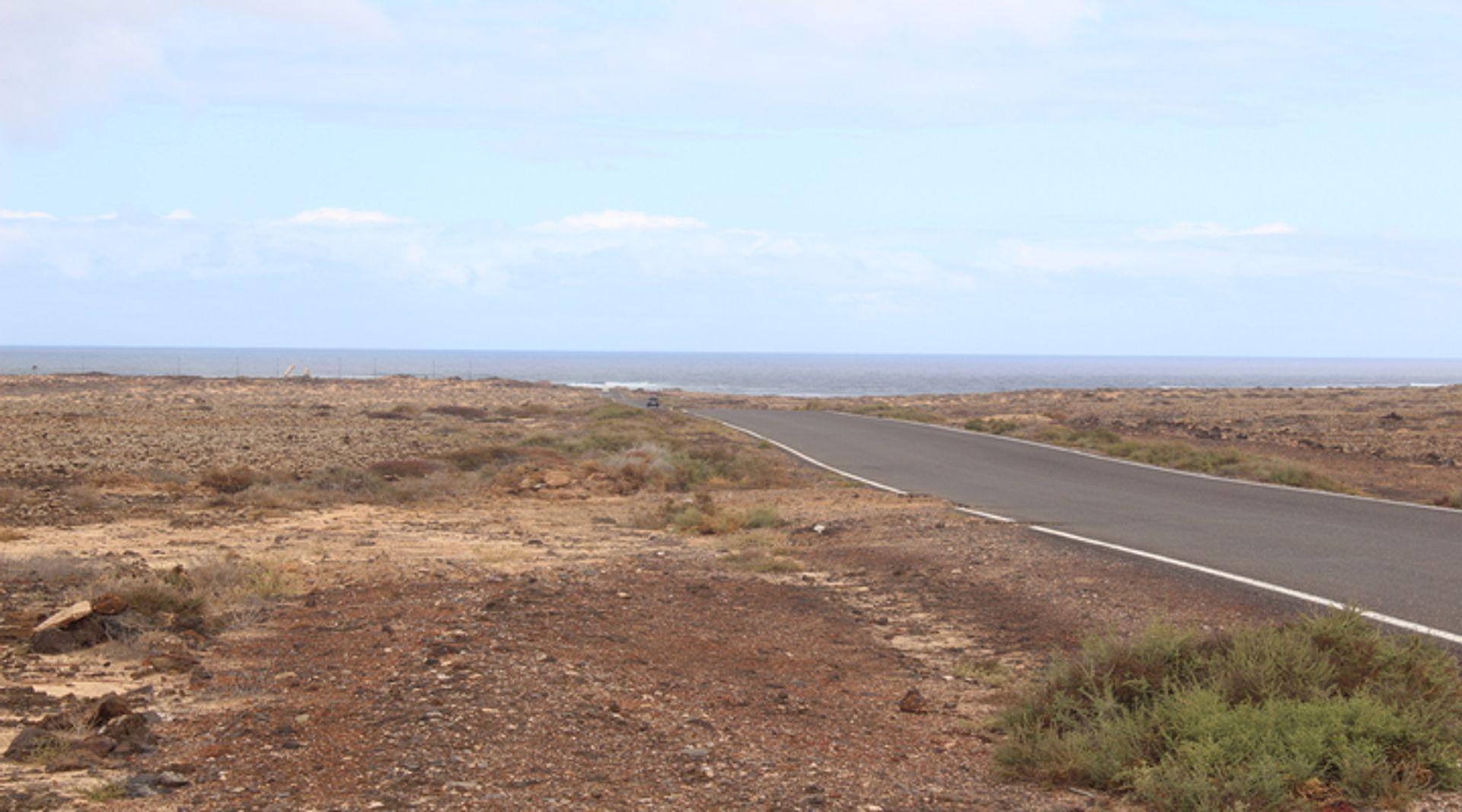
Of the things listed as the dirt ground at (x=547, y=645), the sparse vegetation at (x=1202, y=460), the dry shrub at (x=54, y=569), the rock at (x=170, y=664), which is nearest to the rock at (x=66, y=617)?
the dirt ground at (x=547, y=645)

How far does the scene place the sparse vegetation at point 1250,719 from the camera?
191 inches

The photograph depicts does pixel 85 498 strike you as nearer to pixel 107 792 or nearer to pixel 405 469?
pixel 405 469

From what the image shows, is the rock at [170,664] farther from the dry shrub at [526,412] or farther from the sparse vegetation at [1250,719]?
the dry shrub at [526,412]

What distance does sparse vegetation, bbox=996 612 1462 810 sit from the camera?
4840mm

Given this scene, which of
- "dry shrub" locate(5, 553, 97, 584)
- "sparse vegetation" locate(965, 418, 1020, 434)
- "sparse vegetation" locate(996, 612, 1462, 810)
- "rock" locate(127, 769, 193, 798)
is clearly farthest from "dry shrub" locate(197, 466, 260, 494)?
"sparse vegetation" locate(965, 418, 1020, 434)

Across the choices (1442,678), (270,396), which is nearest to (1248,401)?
(270,396)

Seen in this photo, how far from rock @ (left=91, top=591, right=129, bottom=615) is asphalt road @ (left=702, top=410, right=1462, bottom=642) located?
8709 mm

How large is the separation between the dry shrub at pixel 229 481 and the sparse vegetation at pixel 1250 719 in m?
14.7

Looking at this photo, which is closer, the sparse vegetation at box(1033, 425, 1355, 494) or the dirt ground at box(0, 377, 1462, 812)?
the dirt ground at box(0, 377, 1462, 812)

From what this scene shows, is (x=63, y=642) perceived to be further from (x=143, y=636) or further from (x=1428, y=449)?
(x=1428, y=449)

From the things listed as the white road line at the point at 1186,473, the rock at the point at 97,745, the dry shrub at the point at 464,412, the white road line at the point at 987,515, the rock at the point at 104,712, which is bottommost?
the dry shrub at the point at 464,412

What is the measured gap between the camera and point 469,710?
5.79 meters

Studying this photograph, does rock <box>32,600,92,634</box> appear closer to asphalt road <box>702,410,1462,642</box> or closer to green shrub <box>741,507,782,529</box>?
green shrub <box>741,507,782,529</box>

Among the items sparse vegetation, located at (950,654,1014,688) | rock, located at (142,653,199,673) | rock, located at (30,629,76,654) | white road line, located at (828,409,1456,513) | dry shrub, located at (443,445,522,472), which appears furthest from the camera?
dry shrub, located at (443,445,522,472)
